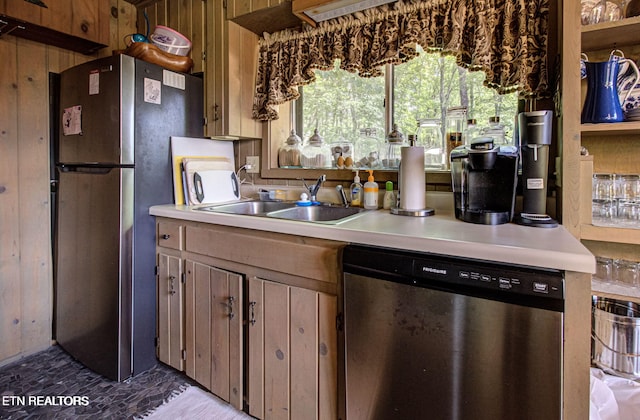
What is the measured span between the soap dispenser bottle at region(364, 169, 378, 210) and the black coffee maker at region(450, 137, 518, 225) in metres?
0.45

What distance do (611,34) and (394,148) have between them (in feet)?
3.12

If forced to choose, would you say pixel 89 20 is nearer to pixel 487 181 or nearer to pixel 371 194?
pixel 371 194

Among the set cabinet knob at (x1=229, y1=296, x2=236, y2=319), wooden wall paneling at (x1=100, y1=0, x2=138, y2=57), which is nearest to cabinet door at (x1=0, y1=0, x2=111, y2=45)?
wooden wall paneling at (x1=100, y1=0, x2=138, y2=57)

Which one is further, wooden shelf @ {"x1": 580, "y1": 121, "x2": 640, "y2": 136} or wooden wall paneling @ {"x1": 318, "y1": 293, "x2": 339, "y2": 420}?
wooden wall paneling @ {"x1": 318, "y1": 293, "x2": 339, "y2": 420}

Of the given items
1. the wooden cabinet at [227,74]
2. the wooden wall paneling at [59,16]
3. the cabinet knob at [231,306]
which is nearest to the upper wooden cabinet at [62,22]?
the wooden wall paneling at [59,16]

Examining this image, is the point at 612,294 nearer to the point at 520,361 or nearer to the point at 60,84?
the point at 520,361

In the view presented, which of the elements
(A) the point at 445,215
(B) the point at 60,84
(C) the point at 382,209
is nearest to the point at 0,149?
(B) the point at 60,84

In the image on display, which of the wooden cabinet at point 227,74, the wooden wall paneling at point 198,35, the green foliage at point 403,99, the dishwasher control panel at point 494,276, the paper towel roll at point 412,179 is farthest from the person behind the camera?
the wooden wall paneling at point 198,35

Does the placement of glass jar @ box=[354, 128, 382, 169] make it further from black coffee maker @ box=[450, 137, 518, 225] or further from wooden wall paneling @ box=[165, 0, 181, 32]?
wooden wall paneling @ box=[165, 0, 181, 32]

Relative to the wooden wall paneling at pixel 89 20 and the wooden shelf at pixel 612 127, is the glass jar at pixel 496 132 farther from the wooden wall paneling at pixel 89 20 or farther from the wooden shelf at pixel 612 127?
the wooden wall paneling at pixel 89 20

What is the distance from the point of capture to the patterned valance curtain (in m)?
1.41

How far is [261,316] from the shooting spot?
1.45m

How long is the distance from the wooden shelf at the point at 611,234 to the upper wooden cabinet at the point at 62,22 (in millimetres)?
2685

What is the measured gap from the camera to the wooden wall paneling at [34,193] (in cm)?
202
